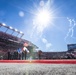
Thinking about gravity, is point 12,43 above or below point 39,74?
above

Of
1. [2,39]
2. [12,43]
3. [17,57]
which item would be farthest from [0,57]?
[12,43]

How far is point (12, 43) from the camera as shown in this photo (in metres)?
32.8

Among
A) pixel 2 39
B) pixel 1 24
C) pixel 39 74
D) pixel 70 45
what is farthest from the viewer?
pixel 1 24

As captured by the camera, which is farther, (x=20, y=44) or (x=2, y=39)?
(x=20, y=44)

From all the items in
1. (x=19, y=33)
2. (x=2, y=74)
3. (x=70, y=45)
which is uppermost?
(x=19, y=33)

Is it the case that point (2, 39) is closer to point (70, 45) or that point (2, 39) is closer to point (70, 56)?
point (70, 45)

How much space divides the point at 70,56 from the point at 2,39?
17.3 metres

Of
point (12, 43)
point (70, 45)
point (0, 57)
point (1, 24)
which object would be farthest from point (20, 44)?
point (0, 57)

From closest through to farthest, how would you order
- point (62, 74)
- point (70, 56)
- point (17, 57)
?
point (62, 74) < point (17, 57) < point (70, 56)

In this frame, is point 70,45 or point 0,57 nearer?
point 0,57

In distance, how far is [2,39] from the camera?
2931 centimetres

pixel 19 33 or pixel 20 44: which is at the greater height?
pixel 19 33

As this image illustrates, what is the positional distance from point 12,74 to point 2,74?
0.50 ft

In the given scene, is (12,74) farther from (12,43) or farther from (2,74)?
(12,43)
